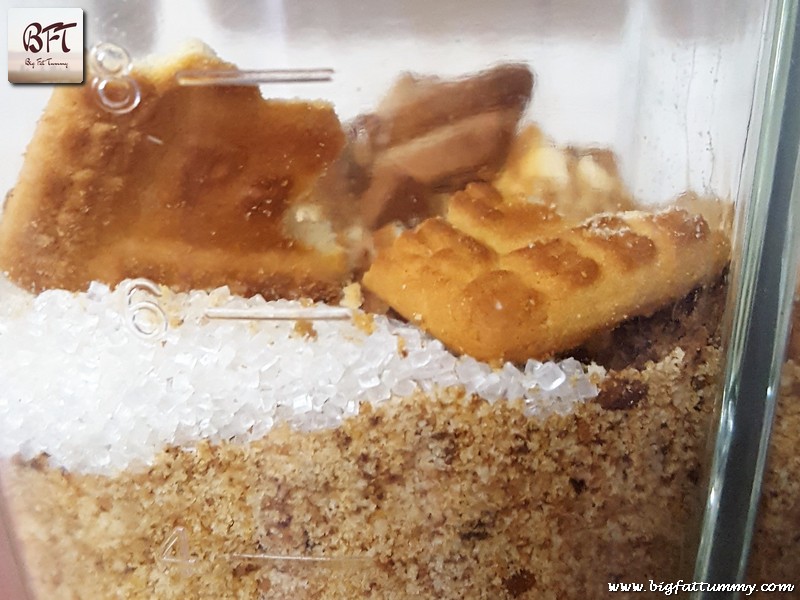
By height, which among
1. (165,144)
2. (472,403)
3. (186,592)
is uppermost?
(165,144)

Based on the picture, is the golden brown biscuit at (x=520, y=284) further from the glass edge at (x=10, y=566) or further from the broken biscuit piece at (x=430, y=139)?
the glass edge at (x=10, y=566)

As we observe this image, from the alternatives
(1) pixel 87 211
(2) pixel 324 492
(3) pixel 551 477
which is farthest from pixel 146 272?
(3) pixel 551 477

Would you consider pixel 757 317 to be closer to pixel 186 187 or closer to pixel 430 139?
pixel 430 139

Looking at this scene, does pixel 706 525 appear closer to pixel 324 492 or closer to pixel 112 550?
pixel 324 492

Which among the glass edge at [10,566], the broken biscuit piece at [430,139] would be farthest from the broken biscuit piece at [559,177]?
the glass edge at [10,566]

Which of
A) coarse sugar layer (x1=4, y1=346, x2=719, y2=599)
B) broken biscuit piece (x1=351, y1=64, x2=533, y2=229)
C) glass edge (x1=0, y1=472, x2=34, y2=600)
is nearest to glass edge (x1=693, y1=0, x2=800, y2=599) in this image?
coarse sugar layer (x1=4, y1=346, x2=719, y2=599)

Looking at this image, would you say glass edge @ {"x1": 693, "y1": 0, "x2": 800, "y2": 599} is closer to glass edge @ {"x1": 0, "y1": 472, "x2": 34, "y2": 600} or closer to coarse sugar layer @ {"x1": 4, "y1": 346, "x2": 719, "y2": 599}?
coarse sugar layer @ {"x1": 4, "y1": 346, "x2": 719, "y2": 599}
